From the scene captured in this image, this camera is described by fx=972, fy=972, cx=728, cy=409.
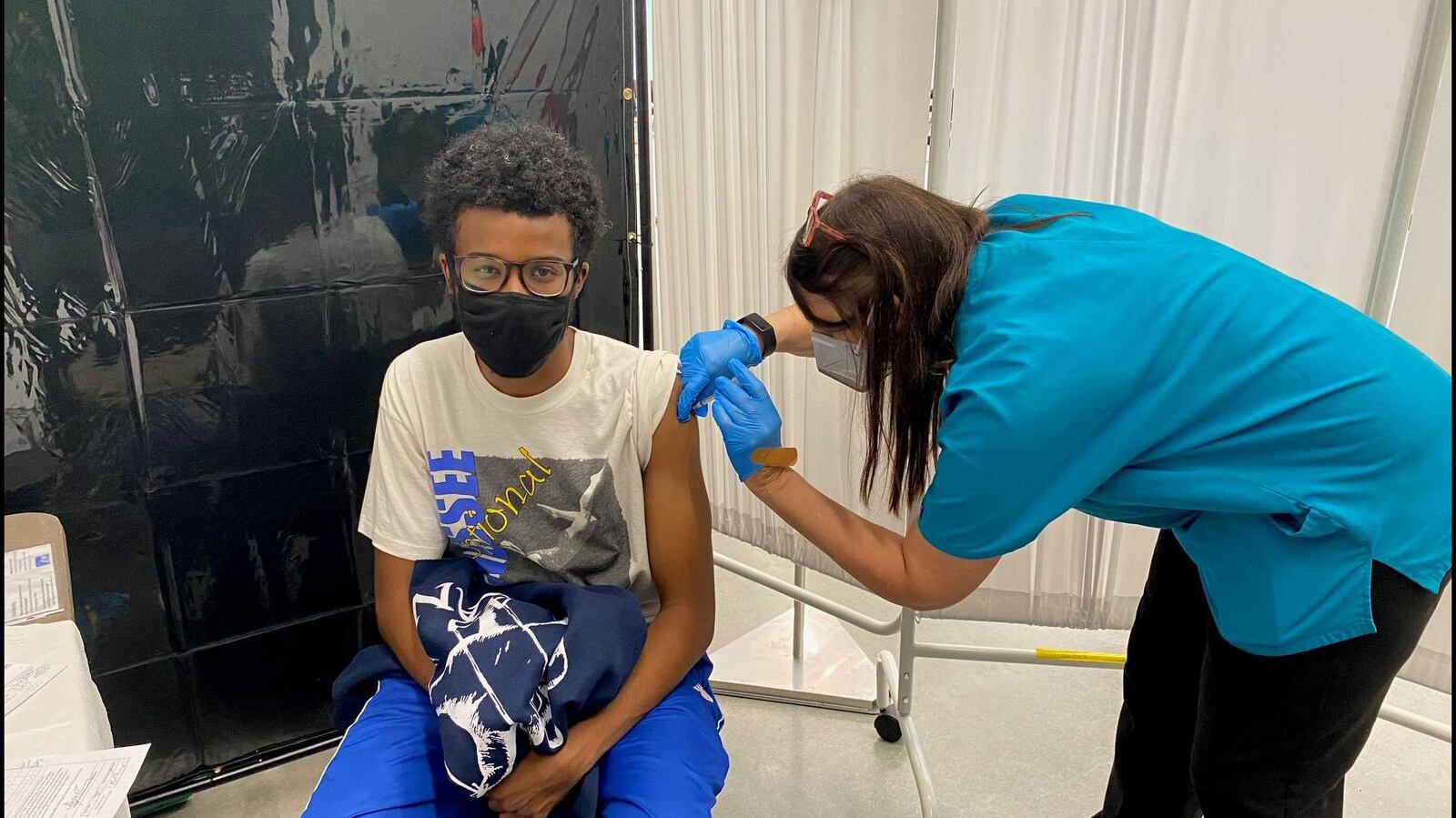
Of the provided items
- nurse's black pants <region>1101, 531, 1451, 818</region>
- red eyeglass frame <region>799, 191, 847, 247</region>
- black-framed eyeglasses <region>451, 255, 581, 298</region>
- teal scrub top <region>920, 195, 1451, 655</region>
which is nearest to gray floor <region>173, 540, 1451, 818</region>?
nurse's black pants <region>1101, 531, 1451, 818</region>

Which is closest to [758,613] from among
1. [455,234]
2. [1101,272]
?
[455,234]

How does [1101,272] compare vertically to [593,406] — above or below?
above

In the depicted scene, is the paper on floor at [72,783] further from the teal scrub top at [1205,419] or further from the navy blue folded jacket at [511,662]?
the teal scrub top at [1205,419]

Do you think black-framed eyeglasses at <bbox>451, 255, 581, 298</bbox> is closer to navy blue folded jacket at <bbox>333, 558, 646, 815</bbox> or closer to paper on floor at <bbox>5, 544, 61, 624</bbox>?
navy blue folded jacket at <bbox>333, 558, 646, 815</bbox>

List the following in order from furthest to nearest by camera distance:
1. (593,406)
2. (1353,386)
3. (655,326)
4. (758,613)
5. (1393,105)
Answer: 1. (758,613)
2. (655,326)
3. (593,406)
4. (1393,105)
5. (1353,386)

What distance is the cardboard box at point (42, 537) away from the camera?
1.53 metres

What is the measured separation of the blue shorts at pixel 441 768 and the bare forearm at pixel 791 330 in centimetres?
60

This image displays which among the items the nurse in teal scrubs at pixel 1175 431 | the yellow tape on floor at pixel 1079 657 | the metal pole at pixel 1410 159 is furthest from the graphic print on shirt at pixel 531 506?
the metal pole at pixel 1410 159

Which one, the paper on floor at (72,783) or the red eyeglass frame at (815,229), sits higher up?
the red eyeglass frame at (815,229)

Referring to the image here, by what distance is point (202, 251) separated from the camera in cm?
179

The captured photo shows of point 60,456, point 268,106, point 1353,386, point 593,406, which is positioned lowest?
point 60,456

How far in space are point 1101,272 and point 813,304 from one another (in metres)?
0.36

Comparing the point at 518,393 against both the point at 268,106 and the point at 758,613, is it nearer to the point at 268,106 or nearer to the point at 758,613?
the point at 268,106

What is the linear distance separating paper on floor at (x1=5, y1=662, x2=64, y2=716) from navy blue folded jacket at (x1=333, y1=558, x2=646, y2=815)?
40cm
